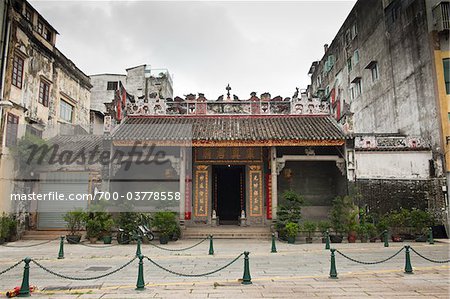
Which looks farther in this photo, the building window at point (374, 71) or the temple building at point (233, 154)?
the building window at point (374, 71)

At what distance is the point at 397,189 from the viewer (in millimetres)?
15328

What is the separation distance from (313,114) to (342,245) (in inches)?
287

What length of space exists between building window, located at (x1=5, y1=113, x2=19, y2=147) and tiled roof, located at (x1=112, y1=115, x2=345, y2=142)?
4427mm

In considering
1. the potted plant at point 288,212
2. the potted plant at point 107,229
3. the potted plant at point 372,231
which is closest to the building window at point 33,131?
the potted plant at point 107,229

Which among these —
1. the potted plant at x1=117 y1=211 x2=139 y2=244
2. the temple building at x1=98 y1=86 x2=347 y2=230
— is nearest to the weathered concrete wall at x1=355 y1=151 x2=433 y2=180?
the temple building at x1=98 y1=86 x2=347 y2=230

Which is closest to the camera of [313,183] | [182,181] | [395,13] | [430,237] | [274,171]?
[430,237]

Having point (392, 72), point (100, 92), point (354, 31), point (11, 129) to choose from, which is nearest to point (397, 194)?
point (392, 72)

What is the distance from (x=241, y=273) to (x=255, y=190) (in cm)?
883

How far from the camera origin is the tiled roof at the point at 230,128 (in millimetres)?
15422

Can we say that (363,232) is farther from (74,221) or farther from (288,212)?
(74,221)

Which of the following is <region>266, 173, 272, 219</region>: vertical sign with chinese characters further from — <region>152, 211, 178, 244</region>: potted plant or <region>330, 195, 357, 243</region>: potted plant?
<region>152, 211, 178, 244</region>: potted plant

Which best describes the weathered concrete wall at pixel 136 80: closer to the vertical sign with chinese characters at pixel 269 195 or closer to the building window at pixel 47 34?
the building window at pixel 47 34

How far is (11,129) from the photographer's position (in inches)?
610

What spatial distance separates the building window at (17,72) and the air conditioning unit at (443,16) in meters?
18.9
